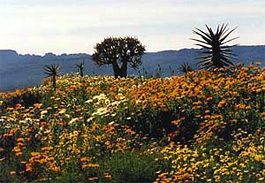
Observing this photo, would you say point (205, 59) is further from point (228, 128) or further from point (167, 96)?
point (228, 128)

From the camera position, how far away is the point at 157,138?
13.2 m

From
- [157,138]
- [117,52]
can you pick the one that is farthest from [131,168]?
[117,52]

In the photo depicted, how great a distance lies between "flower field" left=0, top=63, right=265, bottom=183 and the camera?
10367 mm

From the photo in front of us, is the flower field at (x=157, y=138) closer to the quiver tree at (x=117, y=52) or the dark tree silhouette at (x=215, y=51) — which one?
the dark tree silhouette at (x=215, y=51)

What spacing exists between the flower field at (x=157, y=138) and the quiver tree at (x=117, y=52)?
2403 cm

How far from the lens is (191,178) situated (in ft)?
31.9

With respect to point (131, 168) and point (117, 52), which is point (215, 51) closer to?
point (131, 168)

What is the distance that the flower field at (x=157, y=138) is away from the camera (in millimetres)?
10367

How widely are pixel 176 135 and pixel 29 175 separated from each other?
11.0 feet

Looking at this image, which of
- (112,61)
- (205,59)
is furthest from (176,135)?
(112,61)

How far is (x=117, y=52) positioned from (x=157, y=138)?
2799 cm

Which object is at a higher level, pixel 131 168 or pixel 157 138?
pixel 157 138

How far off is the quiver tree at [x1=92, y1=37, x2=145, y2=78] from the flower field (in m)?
A: 24.0

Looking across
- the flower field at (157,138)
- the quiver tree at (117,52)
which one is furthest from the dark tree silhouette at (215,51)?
the quiver tree at (117,52)
